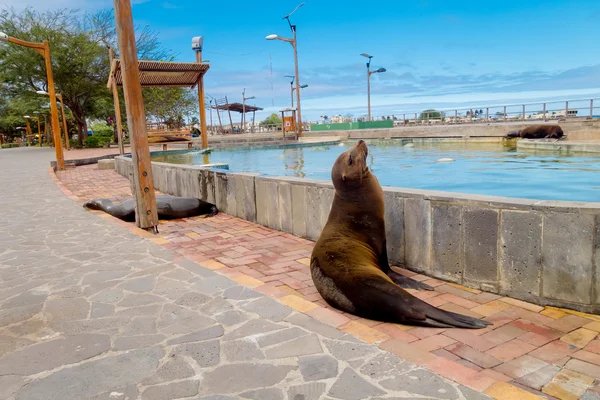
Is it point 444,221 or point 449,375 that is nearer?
point 449,375

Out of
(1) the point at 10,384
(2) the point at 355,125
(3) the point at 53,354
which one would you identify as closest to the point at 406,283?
(3) the point at 53,354

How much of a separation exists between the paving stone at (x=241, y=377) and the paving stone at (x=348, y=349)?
0.31 meters

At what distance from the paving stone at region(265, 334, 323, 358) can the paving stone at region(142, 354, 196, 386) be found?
0.48 meters

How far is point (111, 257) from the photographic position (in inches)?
205

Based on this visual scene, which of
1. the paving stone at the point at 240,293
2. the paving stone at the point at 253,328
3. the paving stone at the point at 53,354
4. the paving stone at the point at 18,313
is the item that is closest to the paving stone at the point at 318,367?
the paving stone at the point at 253,328

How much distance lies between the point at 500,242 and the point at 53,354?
336 cm

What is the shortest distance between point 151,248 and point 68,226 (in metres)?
2.34

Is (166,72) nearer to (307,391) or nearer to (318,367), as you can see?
(318,367)

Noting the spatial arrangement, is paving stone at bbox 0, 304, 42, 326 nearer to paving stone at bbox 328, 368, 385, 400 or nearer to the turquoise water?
paving stone at bbox 328, 368, 385, 400

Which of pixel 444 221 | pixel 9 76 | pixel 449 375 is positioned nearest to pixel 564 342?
pixel 449 375

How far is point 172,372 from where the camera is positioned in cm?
261

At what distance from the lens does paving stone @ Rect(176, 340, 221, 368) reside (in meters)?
2.72

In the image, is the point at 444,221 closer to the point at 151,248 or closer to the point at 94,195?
the point at 151,248

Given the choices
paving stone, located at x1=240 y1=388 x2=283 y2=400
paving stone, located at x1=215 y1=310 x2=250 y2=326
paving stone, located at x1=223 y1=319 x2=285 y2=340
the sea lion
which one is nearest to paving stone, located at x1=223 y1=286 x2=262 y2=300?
paving stone, located at x1=215 y1=310 x2=250 y2=326
